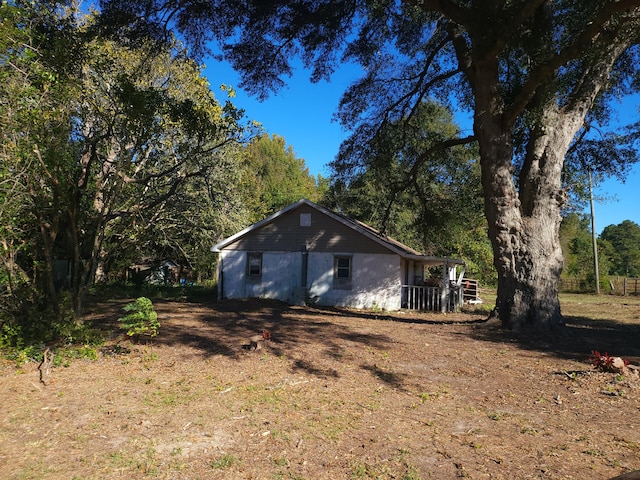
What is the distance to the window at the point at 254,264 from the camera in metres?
19.5

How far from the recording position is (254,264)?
1955 centimetres

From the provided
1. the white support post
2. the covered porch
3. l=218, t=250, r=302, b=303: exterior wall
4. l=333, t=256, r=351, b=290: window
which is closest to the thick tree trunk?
the white support post

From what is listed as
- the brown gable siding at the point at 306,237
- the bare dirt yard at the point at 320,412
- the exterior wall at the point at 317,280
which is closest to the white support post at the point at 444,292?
the exterior wall at the point at 317,280

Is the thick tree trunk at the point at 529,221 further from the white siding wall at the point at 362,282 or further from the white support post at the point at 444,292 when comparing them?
the white siding wall at the point at 362,282

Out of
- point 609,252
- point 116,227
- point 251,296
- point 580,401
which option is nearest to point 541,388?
point 580,401

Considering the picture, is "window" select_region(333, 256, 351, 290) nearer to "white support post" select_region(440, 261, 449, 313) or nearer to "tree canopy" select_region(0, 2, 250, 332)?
"white support post" select_region(440, 261, 449, 313)

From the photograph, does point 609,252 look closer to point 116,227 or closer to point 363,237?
point 363,237

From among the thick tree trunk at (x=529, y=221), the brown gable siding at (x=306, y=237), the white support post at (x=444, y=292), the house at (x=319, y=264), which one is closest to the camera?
the thick tree trunk at (x=529, y=221)

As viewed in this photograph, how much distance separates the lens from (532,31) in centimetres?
1051

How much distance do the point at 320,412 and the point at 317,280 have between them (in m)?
13.5

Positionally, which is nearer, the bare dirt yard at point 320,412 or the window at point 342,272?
the bare dirt yard at point 320,412

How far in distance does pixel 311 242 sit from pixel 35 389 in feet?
44.7

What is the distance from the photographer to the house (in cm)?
1817

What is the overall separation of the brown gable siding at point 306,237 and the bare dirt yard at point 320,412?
9.17 m
